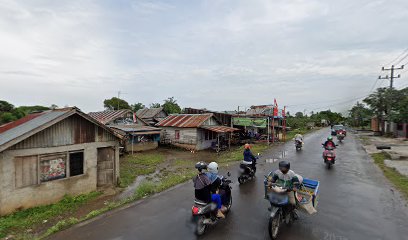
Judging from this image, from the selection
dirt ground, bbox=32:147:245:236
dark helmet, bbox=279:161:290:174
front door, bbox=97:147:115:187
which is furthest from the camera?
front door, bbox=97:147:115:187

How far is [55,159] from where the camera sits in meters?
9.87

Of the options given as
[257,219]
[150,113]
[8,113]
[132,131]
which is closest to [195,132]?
[132,131]

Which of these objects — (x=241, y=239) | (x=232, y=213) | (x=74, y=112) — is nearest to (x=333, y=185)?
(x=232, y=213)

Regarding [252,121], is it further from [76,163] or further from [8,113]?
[8,113]

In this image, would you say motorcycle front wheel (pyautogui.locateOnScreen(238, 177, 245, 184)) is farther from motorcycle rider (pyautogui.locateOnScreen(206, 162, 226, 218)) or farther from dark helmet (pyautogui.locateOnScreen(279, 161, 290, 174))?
dark helmet (pyautogui.locateOnScreen(279, 161, 290, 174))

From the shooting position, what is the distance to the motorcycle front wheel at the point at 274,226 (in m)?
5.44

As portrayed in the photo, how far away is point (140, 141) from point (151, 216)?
18488 millimetres

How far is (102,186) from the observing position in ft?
39.1

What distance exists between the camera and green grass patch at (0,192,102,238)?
759 centimetres

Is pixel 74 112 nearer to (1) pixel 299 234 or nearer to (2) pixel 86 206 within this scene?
(2) pixel 86 206

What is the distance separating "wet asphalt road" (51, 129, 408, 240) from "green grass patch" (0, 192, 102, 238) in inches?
115

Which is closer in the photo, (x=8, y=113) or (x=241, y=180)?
(x=241, y=180)

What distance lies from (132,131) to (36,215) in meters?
14.9

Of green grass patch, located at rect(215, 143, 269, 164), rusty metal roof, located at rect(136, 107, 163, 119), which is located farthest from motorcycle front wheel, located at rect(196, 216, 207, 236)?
rusty metal roof, located at rect(136, 107, 163, 119)
